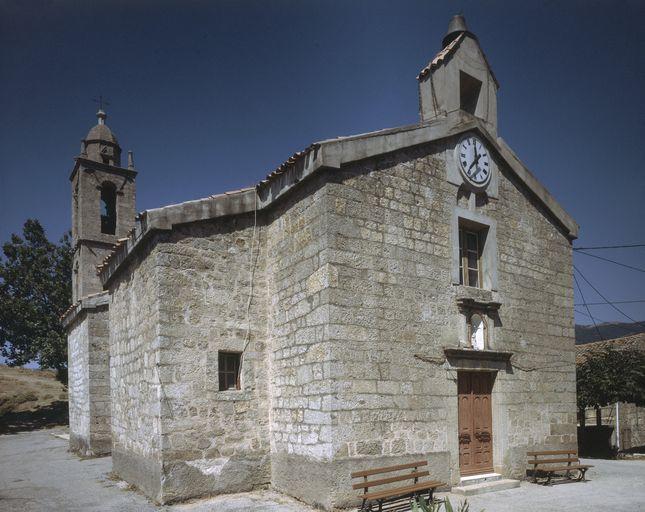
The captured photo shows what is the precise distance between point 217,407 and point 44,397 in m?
25.6

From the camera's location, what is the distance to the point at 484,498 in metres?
8.05

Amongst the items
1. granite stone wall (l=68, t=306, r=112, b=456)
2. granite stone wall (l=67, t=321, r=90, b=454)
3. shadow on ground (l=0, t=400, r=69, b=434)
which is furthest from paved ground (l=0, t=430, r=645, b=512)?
shadow on ground (l=0, t=400, r=69, b=434)

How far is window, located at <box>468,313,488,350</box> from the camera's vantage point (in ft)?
30.4

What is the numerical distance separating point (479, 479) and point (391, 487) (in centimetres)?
201

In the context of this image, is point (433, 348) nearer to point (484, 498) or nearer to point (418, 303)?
point (418, 303)

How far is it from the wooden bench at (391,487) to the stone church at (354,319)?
0.59ft

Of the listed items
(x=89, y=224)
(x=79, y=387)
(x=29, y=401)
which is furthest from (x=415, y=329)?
(x=29, y=401)

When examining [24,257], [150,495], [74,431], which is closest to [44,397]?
[24,257]

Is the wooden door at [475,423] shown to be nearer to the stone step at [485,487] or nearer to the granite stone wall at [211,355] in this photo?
the stone step at [485,487]

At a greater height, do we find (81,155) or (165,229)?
(81,155)

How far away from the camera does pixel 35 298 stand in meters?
26.8

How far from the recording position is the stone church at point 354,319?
7.75 m

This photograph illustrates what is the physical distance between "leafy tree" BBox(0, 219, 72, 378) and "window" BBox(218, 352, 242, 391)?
18.8 meters

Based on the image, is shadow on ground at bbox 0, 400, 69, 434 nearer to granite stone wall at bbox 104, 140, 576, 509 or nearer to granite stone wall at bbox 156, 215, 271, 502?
granite stone wall at bbox 104, 140, 576, 509
